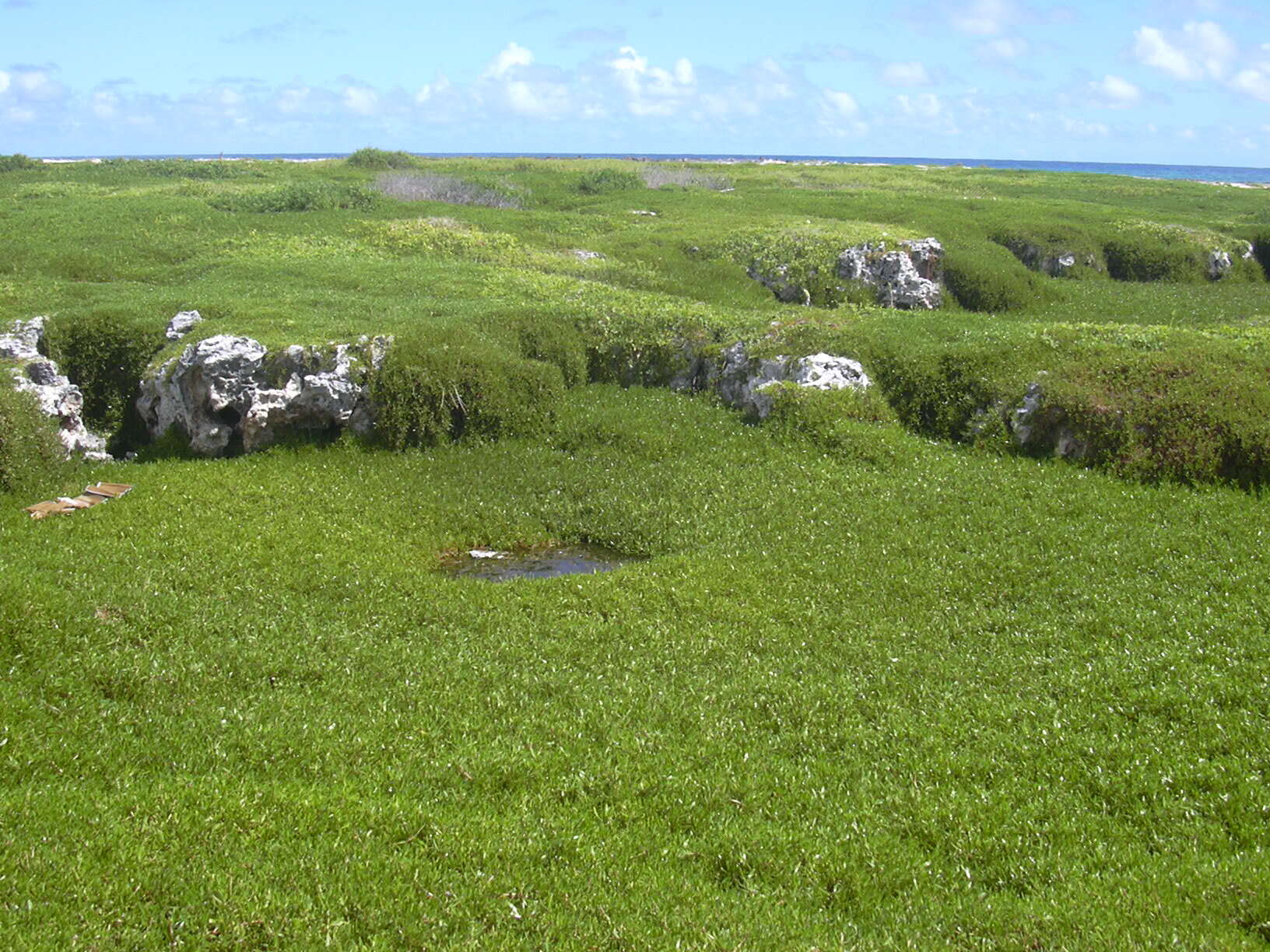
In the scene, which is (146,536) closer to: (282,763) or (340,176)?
(282,763)

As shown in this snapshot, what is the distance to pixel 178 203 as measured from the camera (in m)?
52.9

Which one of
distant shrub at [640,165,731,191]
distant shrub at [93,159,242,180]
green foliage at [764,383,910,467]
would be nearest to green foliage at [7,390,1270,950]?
green foliage at [764,383,910,467]

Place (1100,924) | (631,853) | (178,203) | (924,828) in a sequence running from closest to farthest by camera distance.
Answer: (1100,924), (631,853), (924,828), (178,203)

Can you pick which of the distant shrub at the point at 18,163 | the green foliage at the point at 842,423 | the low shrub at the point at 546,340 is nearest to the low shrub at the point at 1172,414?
the green foliage at the point at 842,423

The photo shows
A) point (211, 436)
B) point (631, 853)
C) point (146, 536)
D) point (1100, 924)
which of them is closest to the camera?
point (1100, 924)

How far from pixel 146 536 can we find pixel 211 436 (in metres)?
7.31

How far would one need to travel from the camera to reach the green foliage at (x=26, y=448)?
829 inches

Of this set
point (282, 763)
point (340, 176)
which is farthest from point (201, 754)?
point (340, 176)

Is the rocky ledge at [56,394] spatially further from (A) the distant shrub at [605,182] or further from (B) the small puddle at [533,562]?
(A) the distant shrub at [605,182]

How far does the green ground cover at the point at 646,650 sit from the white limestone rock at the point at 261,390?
3.09ft

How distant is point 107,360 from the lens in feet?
93.8

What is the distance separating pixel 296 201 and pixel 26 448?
3755 centimetres

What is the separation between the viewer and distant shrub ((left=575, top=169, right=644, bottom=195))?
70.4 metres

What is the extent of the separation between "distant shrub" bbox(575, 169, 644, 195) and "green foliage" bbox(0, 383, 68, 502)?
5208 centimetres
